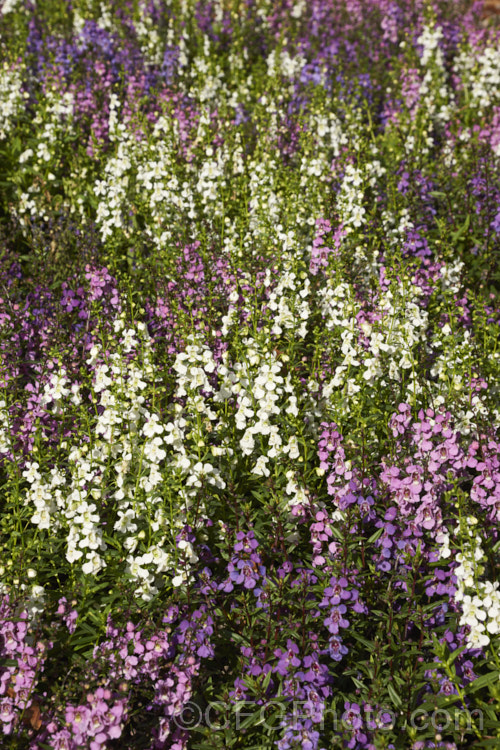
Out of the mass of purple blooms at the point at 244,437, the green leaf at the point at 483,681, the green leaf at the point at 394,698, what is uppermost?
the mass of purple blooms at the point at 244,437

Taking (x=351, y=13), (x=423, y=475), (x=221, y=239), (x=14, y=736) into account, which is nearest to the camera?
(x=14, y=736)

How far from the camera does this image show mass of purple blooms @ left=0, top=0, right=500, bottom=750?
3502 millimetres

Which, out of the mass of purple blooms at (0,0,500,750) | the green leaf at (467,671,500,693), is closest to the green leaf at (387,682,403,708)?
the mass of purple blooms at (0,0,500,750)

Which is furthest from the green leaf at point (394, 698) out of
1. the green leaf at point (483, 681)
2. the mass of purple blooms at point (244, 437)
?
the green leaf at point (483, 681)

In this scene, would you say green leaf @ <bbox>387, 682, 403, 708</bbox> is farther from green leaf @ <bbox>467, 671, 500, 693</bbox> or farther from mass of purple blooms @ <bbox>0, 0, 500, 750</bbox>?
green leaf @ <bbox>467, 671, 500, 693</bbox>

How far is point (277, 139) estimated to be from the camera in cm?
750

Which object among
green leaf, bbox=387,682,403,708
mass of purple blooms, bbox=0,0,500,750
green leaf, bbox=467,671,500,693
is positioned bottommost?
green leaf, bbox=387,682,403,708

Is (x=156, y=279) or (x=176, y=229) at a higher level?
(x=176, y=229)

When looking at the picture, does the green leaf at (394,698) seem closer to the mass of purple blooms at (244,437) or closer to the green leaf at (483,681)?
the mass of purple blooms at (244,437)

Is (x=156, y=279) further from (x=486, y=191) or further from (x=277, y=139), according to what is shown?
(x=486, y=191)

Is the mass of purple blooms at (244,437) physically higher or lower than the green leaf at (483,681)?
higher

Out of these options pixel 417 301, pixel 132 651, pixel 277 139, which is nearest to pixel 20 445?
pixel 132 651

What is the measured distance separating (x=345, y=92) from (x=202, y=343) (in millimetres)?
5028

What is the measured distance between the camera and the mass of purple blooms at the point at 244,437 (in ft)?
11.5
